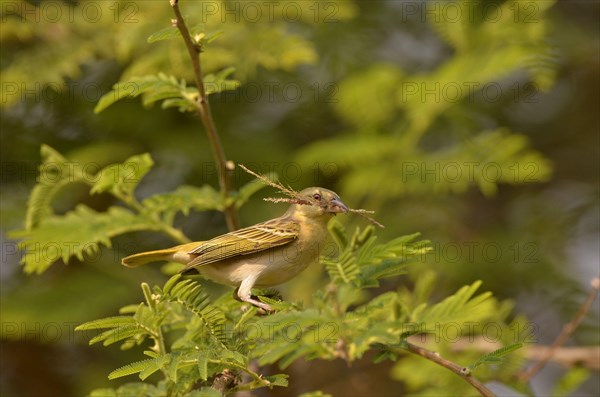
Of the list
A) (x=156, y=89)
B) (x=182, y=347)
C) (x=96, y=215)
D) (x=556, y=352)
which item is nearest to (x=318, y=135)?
(x=556, y=352)

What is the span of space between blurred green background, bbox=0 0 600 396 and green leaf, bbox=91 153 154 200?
127 cm

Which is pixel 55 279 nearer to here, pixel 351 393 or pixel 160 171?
pixel 160 171

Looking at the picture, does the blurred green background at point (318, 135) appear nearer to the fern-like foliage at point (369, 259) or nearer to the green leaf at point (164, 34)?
the green leaf at point (164, 34)

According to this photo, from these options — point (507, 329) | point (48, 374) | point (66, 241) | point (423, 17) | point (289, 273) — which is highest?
point (423, 17)

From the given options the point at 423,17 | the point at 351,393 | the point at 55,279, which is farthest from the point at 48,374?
the point at 423,17

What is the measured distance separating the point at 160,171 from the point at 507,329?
9.43 feet

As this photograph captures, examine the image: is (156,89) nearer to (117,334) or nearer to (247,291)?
(247,291)

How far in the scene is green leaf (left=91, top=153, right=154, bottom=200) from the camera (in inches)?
143

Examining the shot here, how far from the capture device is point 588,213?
6.50m

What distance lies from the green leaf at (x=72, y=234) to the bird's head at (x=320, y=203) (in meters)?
0.80

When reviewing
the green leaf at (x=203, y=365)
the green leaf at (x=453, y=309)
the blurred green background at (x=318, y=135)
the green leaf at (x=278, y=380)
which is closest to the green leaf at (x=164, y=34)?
the green leaf at (x=203, y=365)

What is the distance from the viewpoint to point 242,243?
136 inches

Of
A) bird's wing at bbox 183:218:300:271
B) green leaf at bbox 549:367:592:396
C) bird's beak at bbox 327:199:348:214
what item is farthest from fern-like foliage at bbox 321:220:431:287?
green leaf at bbox 549:367:592:396

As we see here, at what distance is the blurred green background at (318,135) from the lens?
5.38m
